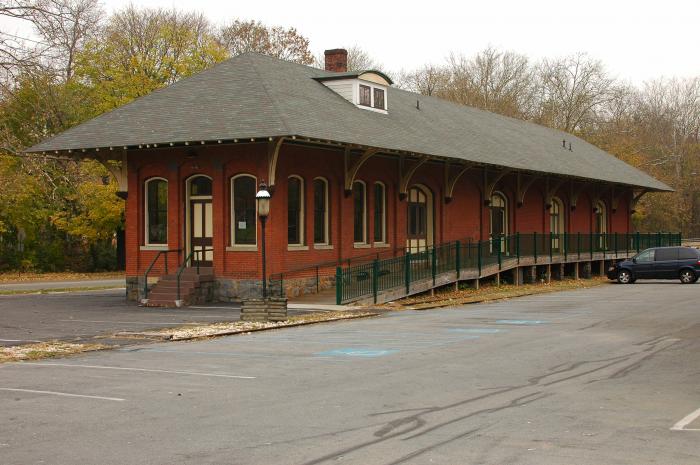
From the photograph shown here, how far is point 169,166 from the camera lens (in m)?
28.9

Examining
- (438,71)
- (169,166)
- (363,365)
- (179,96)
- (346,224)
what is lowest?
(363,365)

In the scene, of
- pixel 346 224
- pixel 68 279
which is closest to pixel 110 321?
pixel 346 224

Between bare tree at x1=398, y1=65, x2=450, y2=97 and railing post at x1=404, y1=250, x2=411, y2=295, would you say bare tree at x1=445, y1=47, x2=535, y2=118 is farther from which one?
railing post at x1=404, y1=250, x2=411, y2=295

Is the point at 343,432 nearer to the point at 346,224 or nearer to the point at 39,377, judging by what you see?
the point at 39,377

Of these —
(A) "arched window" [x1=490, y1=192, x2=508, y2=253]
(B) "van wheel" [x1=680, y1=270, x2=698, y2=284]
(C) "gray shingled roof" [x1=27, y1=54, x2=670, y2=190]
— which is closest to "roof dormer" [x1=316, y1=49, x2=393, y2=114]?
(C) "gray shingled roof" [x1=27, y1=54, x2=670, y2=190]

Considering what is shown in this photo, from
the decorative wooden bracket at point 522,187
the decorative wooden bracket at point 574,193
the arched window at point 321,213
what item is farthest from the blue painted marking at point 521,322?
the decorative wooden bracket at point 574,193

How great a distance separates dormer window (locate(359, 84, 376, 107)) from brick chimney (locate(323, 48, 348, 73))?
6.30 metres

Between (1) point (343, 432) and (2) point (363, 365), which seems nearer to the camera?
(1) point (343, 432)

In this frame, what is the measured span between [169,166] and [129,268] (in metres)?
3.77

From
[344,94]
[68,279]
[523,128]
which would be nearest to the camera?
[344,94]

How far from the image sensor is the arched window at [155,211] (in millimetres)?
29609

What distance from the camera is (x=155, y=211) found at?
29781 millimetres

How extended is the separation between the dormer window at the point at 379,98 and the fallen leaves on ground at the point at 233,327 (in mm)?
13508

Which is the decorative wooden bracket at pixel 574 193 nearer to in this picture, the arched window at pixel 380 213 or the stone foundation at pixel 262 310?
the arched window at pixel 380 213
